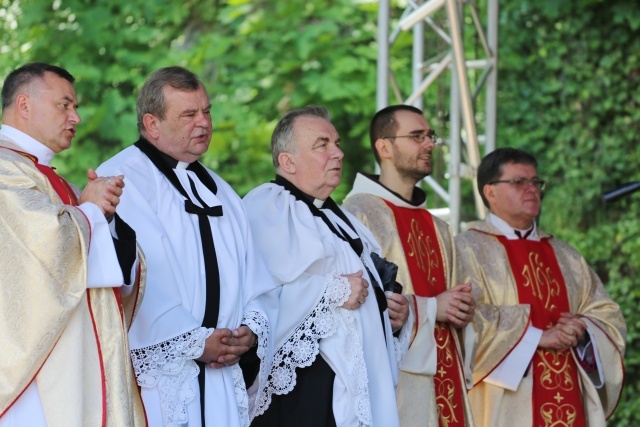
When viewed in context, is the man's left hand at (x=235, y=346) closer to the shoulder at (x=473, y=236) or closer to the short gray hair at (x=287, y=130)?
the short gray hair at (x=287, y=130)

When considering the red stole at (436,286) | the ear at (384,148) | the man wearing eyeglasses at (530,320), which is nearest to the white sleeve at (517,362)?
the man wearing eyeglasses at (530,320)

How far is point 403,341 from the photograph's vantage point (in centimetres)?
541

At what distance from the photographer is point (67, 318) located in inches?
154

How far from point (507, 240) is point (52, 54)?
6461mm

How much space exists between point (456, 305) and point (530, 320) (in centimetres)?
73

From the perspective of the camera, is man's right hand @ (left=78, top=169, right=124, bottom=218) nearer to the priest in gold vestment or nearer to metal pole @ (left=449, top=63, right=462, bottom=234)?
the priest in gold vestment

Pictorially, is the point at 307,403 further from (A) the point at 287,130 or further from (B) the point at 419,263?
(B) the point at 419,263

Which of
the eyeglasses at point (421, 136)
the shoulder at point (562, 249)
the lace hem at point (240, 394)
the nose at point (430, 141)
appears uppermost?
the eyeglasses at point (421, 136)

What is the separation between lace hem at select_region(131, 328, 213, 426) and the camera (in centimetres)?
427

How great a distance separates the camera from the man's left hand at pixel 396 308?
5.27 meters

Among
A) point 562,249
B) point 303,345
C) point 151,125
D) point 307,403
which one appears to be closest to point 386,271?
point 303,345

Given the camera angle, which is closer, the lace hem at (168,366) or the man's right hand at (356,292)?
the lace hem at (168,366)

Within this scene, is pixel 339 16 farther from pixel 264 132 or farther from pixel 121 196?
pixel 121 196

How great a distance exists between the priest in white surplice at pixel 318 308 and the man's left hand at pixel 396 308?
0.11 meters
